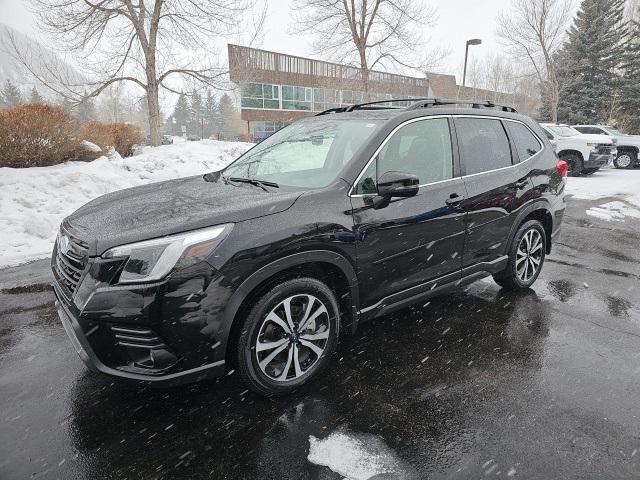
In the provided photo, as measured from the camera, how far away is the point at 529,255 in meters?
4.50

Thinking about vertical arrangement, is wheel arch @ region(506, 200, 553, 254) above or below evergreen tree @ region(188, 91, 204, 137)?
below

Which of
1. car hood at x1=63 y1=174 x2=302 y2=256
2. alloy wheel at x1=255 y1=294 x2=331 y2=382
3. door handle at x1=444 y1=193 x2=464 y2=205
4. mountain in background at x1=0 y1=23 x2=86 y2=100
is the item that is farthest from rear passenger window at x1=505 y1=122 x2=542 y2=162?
mountain in background at x1=0 y1=23 x2=86 y2=100

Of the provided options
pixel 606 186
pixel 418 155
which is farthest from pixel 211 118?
pixel 418 155

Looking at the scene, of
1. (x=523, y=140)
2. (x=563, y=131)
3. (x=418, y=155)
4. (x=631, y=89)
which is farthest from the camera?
(x=631, y=89)

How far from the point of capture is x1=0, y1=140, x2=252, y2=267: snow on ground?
6.29 metres

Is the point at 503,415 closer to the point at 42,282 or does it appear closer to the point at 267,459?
the point at 267,459

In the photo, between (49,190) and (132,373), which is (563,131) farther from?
(132,373)

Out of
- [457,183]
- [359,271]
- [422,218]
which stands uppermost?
[457,183]

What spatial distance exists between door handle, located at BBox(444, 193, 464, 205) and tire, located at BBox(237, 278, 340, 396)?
1290mm

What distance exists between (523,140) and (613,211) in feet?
21.9

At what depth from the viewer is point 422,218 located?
3246 millimetres

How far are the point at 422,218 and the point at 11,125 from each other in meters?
9.53

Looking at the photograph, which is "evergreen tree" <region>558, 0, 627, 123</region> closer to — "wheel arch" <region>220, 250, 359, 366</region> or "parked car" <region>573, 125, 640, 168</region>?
"parked car" <region>573, 125, 640, 168</region>

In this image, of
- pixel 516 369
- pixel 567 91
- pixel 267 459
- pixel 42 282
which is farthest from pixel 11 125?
pixel 567 91
